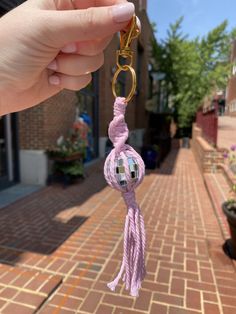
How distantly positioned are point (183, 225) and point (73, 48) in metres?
3.95

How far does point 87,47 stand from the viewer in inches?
53.5

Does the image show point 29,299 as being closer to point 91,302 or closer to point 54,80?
point 91,302

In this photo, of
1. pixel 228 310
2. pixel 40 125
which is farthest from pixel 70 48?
pixel 40 125

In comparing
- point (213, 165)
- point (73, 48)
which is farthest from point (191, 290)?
point (213, 165)

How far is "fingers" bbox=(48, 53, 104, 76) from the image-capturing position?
55.2 inches

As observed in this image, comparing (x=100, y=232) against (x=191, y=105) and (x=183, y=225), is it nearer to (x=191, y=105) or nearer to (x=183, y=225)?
(x=183, y=225)

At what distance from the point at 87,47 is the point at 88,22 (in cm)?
23

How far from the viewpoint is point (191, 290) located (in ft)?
9.39

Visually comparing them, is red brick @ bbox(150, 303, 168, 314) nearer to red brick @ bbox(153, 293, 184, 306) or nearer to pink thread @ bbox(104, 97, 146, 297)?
red brick @ bbox(153, 293, 184, 306)

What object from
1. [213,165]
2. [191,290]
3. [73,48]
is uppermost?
[73,48]

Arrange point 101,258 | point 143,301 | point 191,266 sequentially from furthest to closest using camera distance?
point 101,258
point 191,266
point 143,301

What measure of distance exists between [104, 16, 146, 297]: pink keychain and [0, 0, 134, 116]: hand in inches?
4.9

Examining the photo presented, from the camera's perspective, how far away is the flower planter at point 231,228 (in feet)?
11.2

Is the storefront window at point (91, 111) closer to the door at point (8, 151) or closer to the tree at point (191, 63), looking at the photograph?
the door at point (8, 151)
